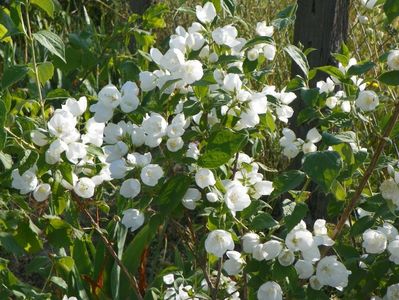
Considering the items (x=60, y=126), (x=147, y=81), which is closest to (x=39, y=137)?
(x=60, y=126)

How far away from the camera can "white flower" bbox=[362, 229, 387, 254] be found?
6.21 ft

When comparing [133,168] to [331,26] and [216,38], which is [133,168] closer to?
[216,38]

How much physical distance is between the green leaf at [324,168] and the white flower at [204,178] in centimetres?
21

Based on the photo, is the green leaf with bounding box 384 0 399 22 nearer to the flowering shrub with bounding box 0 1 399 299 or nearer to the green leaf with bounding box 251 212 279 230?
the flowering shrub with bounding box 0 1 399 299

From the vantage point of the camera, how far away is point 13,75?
6.14ft

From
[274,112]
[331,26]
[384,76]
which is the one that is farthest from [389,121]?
[331,26]

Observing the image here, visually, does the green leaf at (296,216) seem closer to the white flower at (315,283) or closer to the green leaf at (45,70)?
the white flower at (315,283)

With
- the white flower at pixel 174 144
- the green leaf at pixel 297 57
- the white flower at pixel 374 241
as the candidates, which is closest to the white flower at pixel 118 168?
the white flower at pixel 174 144

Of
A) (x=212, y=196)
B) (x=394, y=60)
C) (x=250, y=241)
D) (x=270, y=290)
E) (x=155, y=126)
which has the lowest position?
(x=270, y=290)

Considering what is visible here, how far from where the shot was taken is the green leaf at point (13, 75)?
73.2 inches

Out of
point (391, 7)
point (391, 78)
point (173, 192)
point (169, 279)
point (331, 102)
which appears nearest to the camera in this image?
point (391, 7)

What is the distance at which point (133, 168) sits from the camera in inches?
72.5

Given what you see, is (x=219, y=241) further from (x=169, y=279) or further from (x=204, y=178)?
(x=169, y=279)

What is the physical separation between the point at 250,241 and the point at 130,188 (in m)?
0.30
